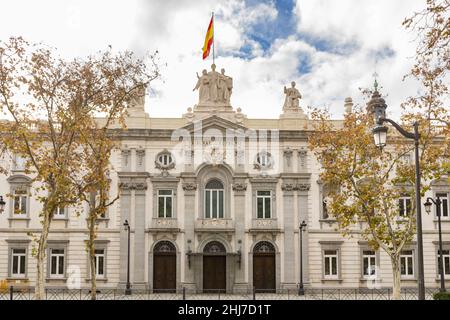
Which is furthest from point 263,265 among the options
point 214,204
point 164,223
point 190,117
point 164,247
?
point 190,117

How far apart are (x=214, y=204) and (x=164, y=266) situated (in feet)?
18.5

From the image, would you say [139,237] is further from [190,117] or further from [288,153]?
[288,153]

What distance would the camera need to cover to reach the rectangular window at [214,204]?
4266cm

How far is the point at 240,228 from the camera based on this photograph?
42.2 metres

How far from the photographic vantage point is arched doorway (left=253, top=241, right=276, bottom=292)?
4212 centimetres

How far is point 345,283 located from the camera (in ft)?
138

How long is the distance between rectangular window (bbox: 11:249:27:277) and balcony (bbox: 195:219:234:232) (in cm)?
1233

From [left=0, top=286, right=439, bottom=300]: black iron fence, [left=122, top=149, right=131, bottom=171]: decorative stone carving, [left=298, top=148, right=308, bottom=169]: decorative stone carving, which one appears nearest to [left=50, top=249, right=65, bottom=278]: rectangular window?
[left=0, top=286, right=439, bottom=300]: black iron fence

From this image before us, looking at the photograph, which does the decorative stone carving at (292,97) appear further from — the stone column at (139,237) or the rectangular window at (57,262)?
the rectangular window at (57,262)

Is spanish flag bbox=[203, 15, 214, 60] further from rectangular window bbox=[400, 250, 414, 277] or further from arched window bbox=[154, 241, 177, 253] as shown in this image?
rectangular window bbox=[400, 250, 414, 277]

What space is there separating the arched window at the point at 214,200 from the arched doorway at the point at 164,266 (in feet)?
11.7

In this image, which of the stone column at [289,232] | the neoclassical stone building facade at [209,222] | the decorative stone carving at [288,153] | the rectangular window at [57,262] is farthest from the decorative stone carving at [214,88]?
the rectangular window at [57,262]
